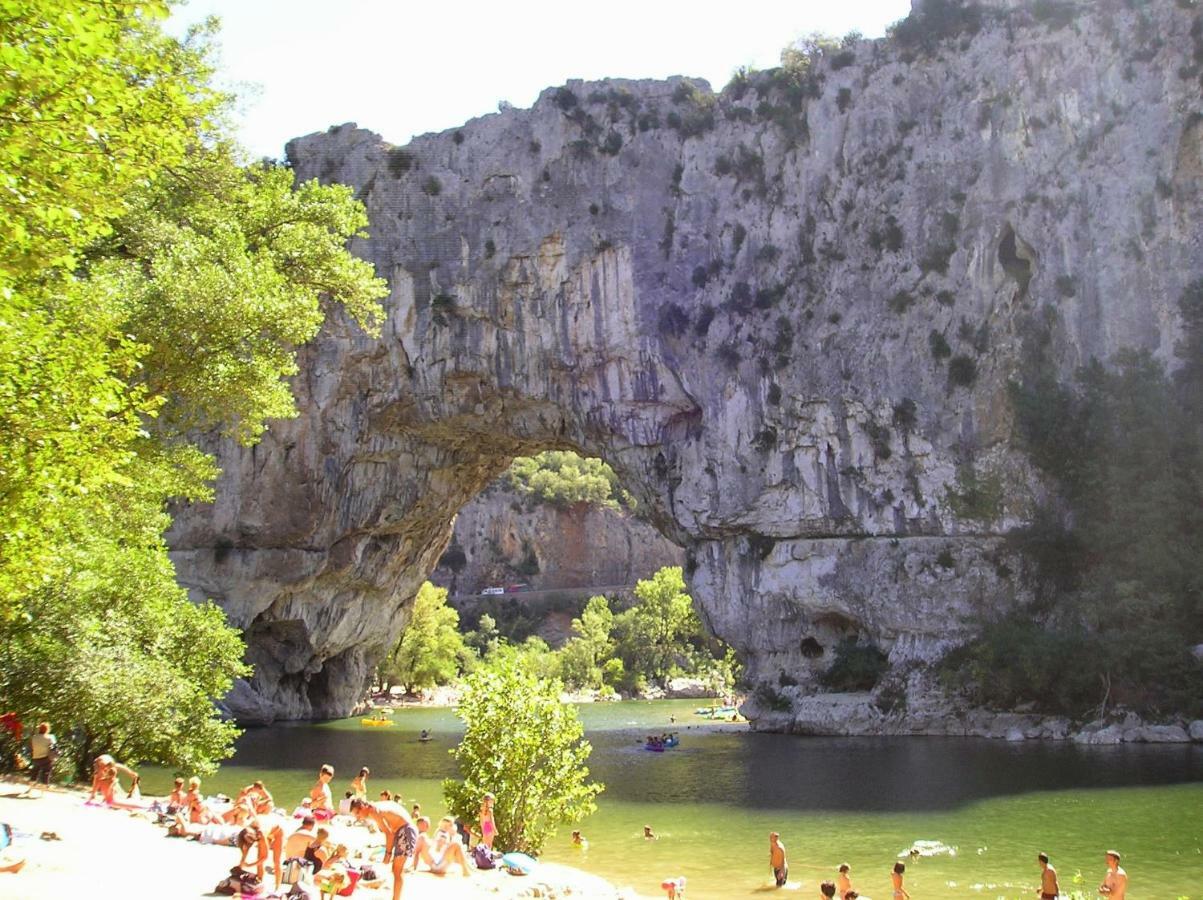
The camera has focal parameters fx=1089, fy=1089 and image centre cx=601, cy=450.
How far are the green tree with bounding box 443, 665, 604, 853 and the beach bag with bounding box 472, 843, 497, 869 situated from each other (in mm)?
1377

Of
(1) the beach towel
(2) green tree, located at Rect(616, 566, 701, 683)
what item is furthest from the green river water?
(2) green tree, located at Rect(616, 566, 701, 683)

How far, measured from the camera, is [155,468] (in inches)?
600

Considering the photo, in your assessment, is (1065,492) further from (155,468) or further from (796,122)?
(155,468)

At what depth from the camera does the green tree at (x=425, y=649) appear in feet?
236

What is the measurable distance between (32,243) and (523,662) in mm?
11024

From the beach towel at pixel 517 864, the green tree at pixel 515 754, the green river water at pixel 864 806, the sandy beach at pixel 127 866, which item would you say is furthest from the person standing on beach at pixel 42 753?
the green river water at pixel 864 806

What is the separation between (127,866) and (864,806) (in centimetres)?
1641

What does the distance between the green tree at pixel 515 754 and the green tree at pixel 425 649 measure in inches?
2156

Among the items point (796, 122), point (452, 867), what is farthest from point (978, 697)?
point (452, 867)

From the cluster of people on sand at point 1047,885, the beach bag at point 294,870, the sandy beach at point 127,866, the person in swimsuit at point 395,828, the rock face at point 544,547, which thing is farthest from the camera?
the rock face at point 544,547

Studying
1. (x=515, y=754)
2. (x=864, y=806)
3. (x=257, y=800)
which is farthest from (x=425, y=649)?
(x=515, y=754)

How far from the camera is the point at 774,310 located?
4741cm

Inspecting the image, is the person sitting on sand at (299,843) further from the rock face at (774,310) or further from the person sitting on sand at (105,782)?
the rock face at (774,310)

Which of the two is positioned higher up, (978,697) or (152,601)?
(152,601)
